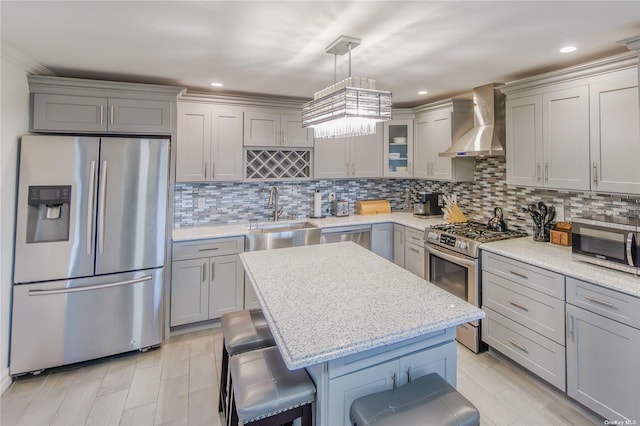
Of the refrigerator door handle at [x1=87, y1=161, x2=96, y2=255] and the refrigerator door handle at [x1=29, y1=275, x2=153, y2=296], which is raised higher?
the refrigerator door handle at [x1=87, y1=161, x2=96, y2=255]

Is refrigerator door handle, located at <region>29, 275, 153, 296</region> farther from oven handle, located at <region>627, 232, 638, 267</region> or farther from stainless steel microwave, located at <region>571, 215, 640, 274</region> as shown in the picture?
oven handle, located at <region>627, 232, 638, 267</region>

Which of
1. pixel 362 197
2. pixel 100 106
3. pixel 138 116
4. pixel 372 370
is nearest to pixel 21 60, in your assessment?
pixel 100 106

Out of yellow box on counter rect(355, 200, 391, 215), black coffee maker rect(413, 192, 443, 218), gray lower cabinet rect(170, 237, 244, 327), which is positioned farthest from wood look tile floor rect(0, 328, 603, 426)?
yellow box on counter rect(355, 200, 391, 215)

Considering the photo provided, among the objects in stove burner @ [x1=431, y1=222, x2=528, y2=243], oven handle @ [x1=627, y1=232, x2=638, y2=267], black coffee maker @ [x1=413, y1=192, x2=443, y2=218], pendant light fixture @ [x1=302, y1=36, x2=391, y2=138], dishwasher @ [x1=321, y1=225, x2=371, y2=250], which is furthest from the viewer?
black coffee maker @ [x1=413, y1=192, x2=443, y2=218]

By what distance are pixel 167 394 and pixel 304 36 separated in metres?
2.68

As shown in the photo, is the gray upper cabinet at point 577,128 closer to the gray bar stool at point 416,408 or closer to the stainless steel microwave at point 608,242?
the stainless steel microwave at point 608,242

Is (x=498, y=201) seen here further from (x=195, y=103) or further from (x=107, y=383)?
(x=107, y=383)

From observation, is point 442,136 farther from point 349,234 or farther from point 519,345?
point 519,345

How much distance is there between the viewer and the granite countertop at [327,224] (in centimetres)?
326

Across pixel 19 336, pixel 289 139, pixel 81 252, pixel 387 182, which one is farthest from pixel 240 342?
pixel 387 182

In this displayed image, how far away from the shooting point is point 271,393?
1382 mm

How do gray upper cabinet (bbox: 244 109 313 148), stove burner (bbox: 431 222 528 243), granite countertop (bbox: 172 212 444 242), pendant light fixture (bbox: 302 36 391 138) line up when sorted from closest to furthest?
pendant light fixture (bbox: 302 36 391 138), stove burner (bbox: 431 222 528 243), granite countertop (bbox: 172 212 444 242), gray upper cabinet (bbox: 244 109 313 148)

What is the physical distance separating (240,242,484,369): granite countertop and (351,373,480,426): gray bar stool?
0.25 metres

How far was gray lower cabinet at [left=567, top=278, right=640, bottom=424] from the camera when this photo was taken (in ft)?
6.04
